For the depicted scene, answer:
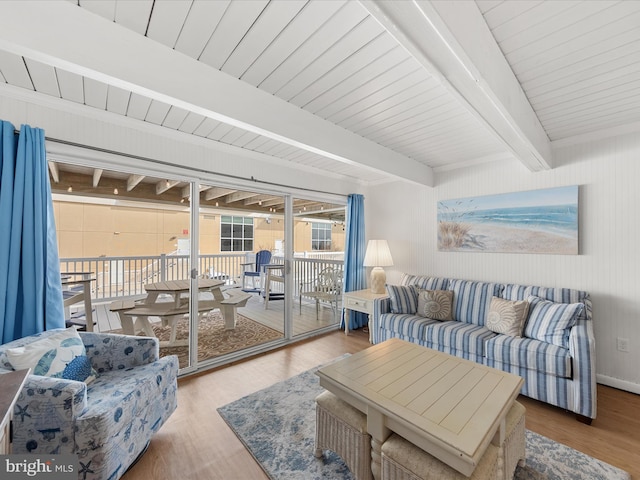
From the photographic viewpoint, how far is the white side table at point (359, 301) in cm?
363

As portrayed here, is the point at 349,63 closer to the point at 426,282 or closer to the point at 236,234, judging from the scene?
the point at 426,282

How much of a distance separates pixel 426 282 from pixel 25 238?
3863 millimetres

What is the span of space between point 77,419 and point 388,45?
2504mm

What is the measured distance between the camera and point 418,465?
47.0 inches

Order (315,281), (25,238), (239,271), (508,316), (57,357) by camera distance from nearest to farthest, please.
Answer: (57,357)
(25,238)
(508,316)
(315,281)
(239,271)

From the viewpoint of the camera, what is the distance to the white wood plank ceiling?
3.87 feet

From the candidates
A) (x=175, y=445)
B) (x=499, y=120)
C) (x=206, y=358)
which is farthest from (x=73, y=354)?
(x=499, y=120)

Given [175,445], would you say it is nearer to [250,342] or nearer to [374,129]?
[250,342]

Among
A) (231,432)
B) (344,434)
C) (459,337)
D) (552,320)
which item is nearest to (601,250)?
(552,320)

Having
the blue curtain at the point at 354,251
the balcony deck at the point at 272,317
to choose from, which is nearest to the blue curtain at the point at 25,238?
the balcony deck at the point at 272,317

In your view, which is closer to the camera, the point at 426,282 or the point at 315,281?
the point at 426,282

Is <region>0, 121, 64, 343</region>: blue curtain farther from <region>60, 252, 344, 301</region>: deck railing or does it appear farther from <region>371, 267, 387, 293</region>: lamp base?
<region>371, 267, 387, 293</region>: lamp base

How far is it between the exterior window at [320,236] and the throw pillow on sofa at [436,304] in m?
4.79

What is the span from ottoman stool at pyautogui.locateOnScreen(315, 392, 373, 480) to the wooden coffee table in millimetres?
57
